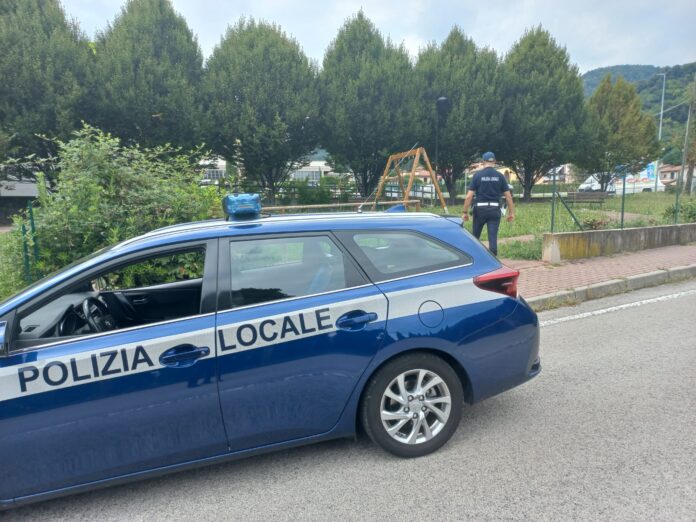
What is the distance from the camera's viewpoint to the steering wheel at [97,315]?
281 cm

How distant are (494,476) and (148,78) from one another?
23293 millimetres

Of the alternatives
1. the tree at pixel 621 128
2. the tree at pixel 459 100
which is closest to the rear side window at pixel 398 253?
the tree at pixel 459 100

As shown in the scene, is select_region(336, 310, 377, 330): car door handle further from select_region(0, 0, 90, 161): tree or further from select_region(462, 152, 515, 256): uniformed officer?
select_region(0, 0, 90, 161): tree

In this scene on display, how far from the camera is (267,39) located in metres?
23.9

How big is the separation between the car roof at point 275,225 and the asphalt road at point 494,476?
56.4 inches

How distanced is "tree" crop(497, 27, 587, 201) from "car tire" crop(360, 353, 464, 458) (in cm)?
2783

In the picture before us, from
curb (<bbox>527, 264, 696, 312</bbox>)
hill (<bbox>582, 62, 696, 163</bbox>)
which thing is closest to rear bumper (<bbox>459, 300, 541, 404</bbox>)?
curb (<bbox>527, 264, 696, 312</bbox>)

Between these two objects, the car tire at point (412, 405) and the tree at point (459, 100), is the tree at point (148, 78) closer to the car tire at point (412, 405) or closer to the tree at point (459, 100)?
the tree at point (459, 100)

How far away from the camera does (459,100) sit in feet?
86.7

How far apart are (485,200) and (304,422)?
591 cm

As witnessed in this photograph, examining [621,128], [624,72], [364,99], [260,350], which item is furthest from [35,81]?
[624,72]

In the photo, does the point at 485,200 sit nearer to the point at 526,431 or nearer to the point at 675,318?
the point at 675,318

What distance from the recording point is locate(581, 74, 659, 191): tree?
34.7 metres

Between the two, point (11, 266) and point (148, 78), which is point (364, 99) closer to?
point (148, 78)
